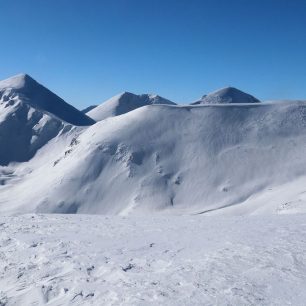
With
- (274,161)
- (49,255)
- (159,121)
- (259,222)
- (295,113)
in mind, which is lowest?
(49,255)

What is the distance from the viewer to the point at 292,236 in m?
11.3

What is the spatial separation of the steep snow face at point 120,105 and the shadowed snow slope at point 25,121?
3461cm

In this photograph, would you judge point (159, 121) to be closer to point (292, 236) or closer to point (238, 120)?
point (238, 120)

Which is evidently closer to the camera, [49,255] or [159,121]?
[49,255]

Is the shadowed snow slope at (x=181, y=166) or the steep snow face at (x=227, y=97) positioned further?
the steep snow face at (x=227, y=97)

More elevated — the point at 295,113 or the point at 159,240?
the point at 295,113

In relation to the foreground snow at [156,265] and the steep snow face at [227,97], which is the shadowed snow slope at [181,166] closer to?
the foreground snow at [156,265]

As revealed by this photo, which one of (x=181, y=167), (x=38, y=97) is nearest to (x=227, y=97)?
(x=38, y=97)

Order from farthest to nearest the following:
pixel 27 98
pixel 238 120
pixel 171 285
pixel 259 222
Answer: pixel 27 98
pixel 238 120
pixel 259 222
pixel 171 285

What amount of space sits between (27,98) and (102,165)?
228ft

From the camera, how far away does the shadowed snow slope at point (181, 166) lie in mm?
44812

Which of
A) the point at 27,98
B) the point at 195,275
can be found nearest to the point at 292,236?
the point at 195,275

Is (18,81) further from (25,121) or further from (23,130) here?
(23,130)

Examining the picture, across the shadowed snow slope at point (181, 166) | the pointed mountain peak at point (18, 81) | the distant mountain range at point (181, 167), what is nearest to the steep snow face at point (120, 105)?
the pointed mountain peak at point (18, 81)
